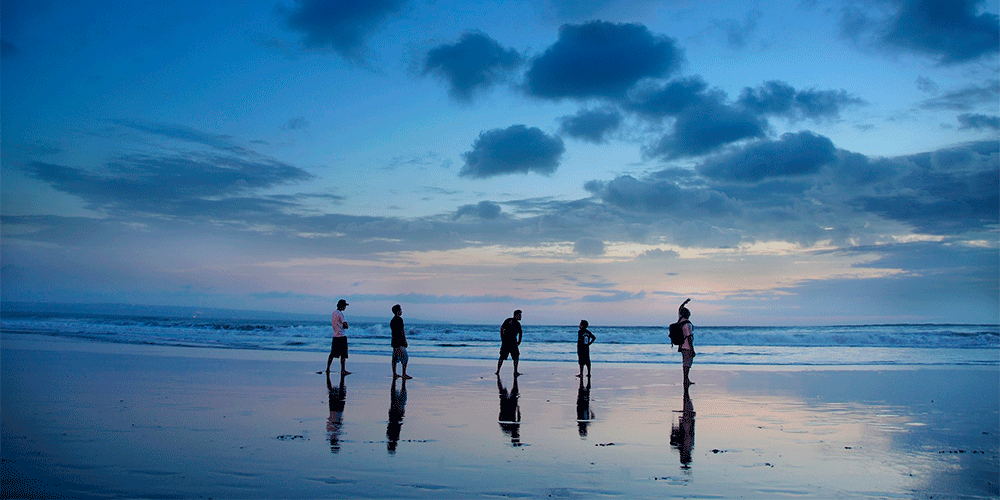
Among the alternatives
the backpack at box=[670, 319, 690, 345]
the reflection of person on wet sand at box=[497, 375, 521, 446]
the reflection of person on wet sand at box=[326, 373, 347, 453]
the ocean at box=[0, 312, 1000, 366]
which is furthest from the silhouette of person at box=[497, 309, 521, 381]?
the ocean at box=[0, 312, 1000, 366]

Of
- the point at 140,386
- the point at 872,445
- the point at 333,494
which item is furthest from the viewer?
the point at 140,386

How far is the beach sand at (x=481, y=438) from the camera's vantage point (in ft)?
21.1

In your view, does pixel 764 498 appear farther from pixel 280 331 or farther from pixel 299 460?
pixel 280 331

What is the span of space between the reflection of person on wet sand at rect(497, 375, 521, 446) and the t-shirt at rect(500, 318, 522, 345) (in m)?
3.58

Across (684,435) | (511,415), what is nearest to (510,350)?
(511,415)

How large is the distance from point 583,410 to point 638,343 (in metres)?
31.6

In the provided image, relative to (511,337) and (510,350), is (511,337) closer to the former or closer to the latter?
(511,337)

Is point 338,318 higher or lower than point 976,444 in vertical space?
higher

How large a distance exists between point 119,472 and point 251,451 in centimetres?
143

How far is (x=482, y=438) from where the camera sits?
8836mm

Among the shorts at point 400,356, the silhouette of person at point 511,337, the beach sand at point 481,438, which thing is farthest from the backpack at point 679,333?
the shorts at point 400,356

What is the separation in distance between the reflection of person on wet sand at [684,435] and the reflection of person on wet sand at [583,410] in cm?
126

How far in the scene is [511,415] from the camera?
10898 millimetres

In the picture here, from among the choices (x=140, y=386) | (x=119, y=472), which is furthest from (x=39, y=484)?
(x=140, y=386)
